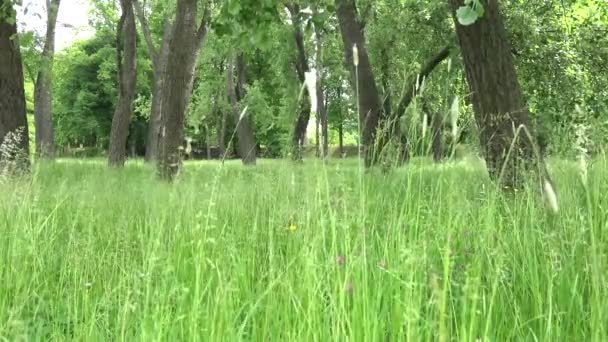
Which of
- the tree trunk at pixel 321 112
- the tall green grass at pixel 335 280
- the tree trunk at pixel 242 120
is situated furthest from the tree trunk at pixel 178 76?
the tree trunk at pixel 242 120

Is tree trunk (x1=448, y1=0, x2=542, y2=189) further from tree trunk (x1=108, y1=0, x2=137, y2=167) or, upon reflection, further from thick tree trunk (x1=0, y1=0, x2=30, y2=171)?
tree trunk (x1=108, y1=0, x2=137, y2=167)

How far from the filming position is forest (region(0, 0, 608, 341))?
2.14m

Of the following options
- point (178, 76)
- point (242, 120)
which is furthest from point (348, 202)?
point (242, 120)

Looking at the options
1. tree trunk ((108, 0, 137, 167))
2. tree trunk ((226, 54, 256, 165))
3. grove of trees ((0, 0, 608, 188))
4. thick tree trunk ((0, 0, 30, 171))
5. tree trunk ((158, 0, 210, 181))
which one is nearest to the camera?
grove of trees ((0, 0, 608, 188))

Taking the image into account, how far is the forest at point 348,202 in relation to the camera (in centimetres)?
214

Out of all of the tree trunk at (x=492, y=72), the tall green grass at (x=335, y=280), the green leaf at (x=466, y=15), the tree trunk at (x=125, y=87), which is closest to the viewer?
the tall green grass at (x=335, y=280)

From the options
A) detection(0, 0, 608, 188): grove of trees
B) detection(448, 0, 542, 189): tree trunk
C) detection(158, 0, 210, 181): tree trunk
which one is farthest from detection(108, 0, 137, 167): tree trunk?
detection(448, 0, 542, 189): tree trunk

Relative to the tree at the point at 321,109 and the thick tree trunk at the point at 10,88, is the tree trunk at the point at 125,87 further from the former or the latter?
the thick tree trunk at the point at 10,88

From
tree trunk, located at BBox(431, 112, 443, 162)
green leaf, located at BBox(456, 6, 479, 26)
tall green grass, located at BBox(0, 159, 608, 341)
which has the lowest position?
tall green grass, located at BBox(0, 159, 608, 341)

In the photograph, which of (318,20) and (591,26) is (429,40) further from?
(318,20)

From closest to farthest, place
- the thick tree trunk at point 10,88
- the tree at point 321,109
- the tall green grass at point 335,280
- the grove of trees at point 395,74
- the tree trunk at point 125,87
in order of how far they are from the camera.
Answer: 1. the tall green grass at point 335,280
2. the tree at point 321,109
3. the grove of trees at point 395,74
4. the thick tree trunk at point 10,88
5. the tree trunk at point 125,87

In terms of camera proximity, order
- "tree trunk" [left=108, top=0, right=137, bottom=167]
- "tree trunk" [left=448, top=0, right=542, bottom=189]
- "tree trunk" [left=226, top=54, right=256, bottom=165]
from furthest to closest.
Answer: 1. "tree trunk" [left=226, top=54, right=256, bottom=165]
2. "tree trunk" [left=108, top=0, right=137, bottom=167]
3. "tree trunk" [left=448, top=0, right=542, bottom=189]

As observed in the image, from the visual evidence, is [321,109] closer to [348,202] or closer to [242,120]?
[242,120]

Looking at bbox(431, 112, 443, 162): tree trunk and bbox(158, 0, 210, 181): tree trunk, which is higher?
bbox(158, 0, 210, 181): tree trunk
